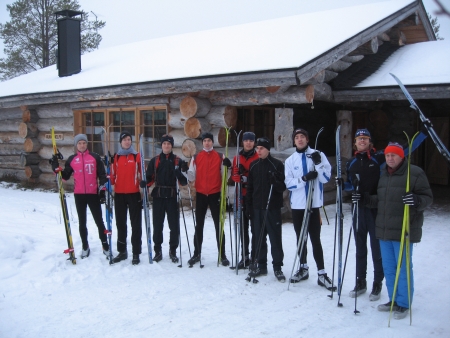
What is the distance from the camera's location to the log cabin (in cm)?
761

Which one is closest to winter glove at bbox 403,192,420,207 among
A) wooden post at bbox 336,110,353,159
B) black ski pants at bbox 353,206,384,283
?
black ski pants at bbox 353,206,384,283

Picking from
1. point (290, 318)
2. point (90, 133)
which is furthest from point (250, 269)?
point (90, 133)

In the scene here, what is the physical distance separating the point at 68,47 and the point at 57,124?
251 centimetres

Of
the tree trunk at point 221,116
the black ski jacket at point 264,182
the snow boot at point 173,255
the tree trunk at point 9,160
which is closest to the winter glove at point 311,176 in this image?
the black ski jacket at point 264,182

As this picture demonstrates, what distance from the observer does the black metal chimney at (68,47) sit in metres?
12.3

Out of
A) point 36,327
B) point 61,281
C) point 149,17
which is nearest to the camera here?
point 36,327

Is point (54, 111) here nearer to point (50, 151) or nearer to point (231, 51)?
point (50, 151)

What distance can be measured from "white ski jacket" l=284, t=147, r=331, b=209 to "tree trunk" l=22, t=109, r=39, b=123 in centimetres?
894

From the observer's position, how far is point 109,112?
33.7ft

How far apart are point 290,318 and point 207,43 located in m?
8.47

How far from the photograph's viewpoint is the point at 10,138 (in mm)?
12688

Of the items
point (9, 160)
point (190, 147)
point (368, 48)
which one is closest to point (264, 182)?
point (190, 147)

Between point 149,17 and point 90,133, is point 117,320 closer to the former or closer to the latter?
point 90,133

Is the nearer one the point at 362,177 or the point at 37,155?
the point at 362,177
